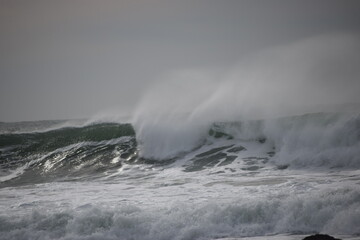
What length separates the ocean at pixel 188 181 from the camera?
793cm

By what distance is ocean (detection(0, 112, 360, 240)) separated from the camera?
7926 mm

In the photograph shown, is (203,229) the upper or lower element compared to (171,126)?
lower

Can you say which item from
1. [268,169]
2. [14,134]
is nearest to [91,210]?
[268,169]

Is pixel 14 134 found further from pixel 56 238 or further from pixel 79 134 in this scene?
pixel 56 238

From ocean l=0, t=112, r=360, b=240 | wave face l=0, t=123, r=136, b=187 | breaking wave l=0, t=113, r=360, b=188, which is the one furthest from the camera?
wave face l=0, t=123, r=136, b=187

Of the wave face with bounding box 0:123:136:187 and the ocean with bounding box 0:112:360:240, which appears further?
the wave face with bounding box 0:123:136:187

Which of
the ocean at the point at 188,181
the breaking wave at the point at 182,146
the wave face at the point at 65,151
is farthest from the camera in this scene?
the wave face at the point at 65,151

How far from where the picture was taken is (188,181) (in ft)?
38.7

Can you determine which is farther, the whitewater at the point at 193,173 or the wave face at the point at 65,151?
the wave face at the point at 65,151

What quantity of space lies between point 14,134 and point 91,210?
1622 cm

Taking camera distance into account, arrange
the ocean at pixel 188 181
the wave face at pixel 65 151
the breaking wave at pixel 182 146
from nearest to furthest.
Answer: the ocean at pixel 188 181, the breaking wave at pixel 182 146, the wave face at pixel 65 151

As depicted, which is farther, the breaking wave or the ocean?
the breaking wave

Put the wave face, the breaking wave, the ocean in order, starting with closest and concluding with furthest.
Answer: the ocean, the breaking wave, the wave face

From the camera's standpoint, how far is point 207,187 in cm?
1068
